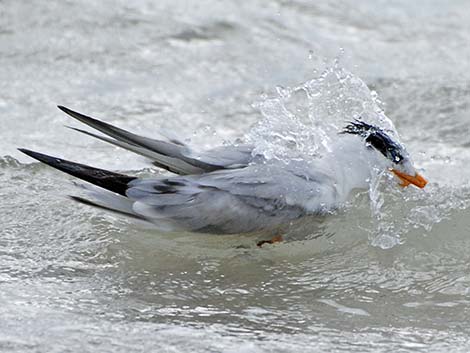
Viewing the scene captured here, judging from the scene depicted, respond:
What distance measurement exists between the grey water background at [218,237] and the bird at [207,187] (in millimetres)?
178

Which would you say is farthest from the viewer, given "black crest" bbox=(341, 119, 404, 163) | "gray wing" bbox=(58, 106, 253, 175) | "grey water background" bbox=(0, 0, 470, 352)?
"black crest" bbox=(341, 119, 404, 163)

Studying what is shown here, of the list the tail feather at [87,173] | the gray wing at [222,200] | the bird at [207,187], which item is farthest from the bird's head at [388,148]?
the tail feather at [87,173]

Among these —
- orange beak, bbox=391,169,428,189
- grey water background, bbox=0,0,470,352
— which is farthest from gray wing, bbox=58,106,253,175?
orange beak, bbox=391,169,428,189

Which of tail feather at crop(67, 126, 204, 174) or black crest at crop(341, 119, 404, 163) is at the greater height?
black crest at crop(341, 119, 404, 163)

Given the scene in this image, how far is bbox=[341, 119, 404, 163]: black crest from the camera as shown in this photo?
4.95 meters

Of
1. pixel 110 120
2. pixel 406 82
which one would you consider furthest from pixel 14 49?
pixel 406 82

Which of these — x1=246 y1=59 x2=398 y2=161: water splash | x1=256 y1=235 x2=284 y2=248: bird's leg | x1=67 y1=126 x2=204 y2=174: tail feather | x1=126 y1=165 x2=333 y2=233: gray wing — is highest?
x1=246 y1=59 x2=398 y2=161: water splash

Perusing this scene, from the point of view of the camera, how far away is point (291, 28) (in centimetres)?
768

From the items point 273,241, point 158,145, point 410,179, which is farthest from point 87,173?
point 410,179

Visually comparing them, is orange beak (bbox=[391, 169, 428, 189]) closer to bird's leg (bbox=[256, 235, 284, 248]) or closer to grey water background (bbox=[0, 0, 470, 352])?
grey water background (bbox=[0, 0, 470, 352])

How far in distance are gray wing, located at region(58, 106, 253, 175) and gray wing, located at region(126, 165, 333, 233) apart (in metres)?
0.05

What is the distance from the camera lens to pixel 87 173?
4379 mm

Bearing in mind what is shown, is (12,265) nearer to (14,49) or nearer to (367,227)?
(367,227)

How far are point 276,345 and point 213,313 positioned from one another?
1.30 ft
